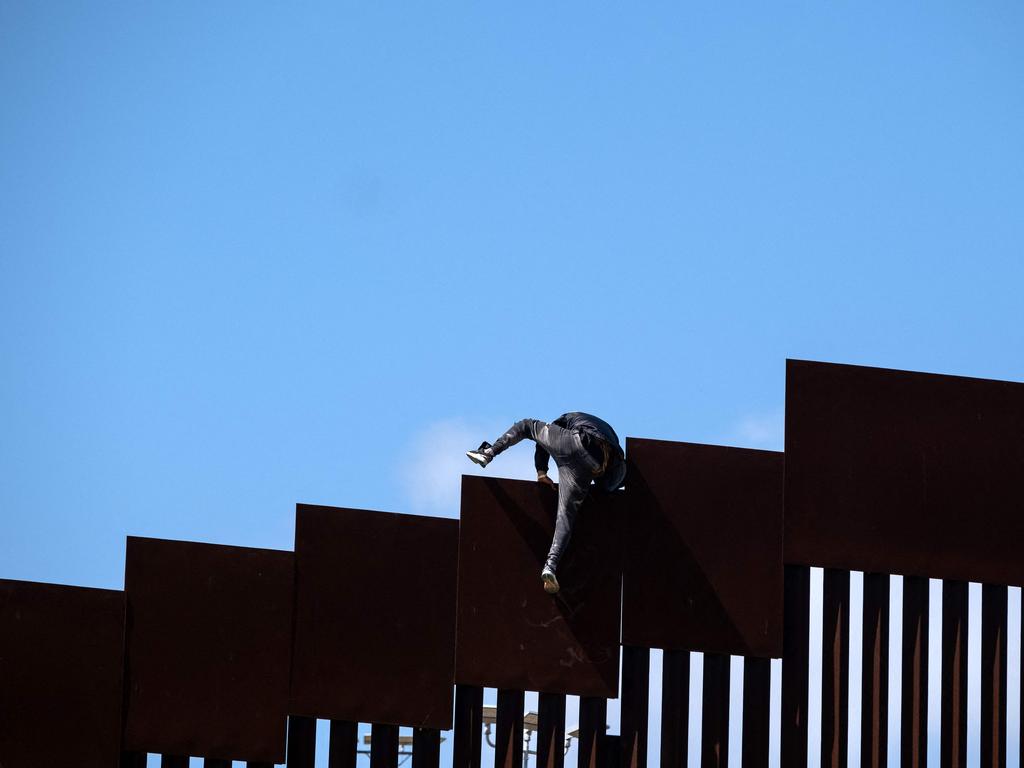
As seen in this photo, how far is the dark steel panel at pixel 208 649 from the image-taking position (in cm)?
1464

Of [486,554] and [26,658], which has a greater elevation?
[486,554]

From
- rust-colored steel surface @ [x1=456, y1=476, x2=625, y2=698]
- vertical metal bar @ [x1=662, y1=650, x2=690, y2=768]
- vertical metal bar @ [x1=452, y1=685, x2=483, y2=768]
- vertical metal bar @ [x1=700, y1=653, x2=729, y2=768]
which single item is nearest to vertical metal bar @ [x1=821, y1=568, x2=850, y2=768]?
vertical metal bar @ [x1=700, y1=653, x2=729, y2=768]

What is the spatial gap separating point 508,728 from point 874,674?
3.08 m

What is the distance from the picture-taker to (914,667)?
15.1 meters

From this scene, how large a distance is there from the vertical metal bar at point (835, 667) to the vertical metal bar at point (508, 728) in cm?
251

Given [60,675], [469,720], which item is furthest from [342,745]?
[60,675]

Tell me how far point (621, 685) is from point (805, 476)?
2.32 meters

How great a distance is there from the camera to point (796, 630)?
592 inches

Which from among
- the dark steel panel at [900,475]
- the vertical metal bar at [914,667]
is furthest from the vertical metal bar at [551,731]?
the vertical metal bar at [914,667]

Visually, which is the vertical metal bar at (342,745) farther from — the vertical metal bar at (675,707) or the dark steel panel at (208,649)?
the vertical metal bar at (675,707)

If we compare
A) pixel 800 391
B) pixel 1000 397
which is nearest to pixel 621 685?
pixel 800 391

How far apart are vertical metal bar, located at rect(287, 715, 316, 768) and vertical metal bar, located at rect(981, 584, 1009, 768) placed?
5.59m

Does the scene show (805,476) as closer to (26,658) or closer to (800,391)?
(800,391)

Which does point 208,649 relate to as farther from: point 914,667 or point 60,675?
point 914,667
